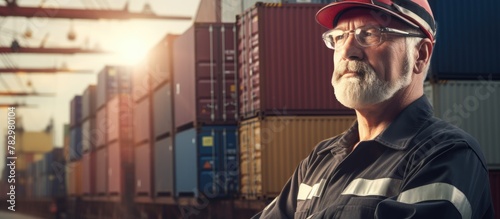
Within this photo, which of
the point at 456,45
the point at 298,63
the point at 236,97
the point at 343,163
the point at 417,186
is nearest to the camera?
the point at 417,186

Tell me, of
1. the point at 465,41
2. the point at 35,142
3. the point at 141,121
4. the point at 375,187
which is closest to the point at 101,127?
the point at 141,121

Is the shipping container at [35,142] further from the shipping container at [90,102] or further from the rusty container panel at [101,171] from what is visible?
the rusty container panel at [101,171]

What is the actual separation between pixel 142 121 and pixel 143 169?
1.50 metres

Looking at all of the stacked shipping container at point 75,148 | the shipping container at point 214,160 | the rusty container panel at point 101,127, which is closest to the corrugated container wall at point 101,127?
the rusty container panel at point 101,127

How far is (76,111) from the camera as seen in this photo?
41.3 metres

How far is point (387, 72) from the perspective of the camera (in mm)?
2232

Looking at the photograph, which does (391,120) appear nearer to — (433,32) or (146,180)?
(433,32)

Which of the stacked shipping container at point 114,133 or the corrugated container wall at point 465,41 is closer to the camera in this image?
the corrugated container wall at point 465,41

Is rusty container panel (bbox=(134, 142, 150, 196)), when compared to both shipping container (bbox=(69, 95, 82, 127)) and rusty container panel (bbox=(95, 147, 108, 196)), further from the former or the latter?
shipping container (bbox=(69, 95, 82, 127))

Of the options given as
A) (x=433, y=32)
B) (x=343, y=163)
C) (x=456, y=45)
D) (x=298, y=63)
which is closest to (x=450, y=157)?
(x=343, y=163)

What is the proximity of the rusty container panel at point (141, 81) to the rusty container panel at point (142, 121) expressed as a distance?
0.23 metres

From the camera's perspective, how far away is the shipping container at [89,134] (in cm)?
3549

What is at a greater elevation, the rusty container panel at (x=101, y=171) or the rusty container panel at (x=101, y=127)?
the rusty container panel at (x=101, y=127)

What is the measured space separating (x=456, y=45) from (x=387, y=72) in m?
12.1
